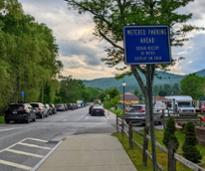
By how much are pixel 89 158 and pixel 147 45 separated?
7064 millimetres

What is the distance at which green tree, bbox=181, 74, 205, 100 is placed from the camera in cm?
12319

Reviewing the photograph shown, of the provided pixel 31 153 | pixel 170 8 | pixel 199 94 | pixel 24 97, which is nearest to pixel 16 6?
pixel 170 8

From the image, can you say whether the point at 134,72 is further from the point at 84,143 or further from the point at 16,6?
the point at 16,6

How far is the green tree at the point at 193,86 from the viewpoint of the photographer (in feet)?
404

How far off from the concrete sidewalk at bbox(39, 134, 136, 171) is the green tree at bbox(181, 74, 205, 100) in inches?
4056

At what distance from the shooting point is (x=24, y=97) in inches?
2771

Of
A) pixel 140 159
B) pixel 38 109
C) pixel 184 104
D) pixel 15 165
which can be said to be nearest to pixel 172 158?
pixel 140 159

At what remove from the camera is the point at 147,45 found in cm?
1027

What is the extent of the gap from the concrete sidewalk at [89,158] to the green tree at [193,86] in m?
103

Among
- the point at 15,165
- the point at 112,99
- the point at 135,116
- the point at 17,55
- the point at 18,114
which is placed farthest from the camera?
the point at 112,99

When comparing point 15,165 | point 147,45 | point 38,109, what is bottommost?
point 15,165

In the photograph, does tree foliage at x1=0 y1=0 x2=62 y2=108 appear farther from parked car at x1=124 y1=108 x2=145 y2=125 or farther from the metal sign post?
the metal sign post

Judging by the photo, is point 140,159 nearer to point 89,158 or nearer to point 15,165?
point 89,158

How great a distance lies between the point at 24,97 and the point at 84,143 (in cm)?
4884
